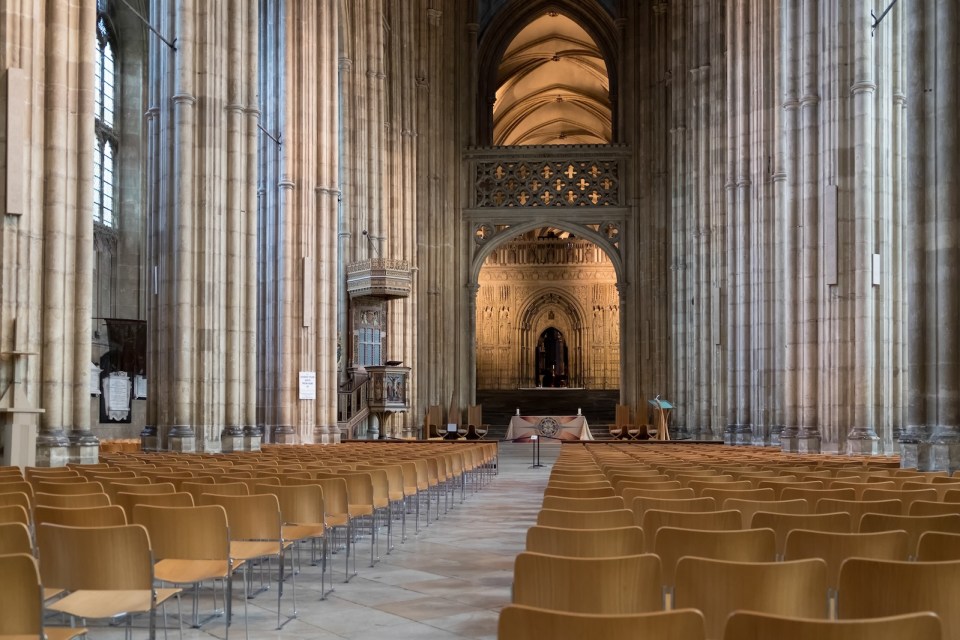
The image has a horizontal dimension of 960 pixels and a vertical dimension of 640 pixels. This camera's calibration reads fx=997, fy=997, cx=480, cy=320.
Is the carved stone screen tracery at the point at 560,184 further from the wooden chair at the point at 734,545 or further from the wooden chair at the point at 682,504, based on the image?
the wooden chair at the point at 734,545

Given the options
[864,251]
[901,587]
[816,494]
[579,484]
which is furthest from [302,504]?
[864,251]

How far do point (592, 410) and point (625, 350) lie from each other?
5187mm

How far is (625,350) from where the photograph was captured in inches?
1635

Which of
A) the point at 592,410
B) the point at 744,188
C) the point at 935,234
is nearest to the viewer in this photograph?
the point at 935,234

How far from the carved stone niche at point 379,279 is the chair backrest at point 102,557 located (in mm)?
25897

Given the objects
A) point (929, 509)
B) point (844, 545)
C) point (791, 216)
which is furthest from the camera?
point (791, 216)

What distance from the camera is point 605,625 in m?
2.69

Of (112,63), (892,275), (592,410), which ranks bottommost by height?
(592,410)

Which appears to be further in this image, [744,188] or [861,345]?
[744,188]

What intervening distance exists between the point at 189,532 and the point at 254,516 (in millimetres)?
737

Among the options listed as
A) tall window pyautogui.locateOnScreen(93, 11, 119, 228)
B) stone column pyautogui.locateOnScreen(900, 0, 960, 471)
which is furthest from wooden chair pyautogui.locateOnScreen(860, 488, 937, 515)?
tall window pyautogui.locateOnScreen(93, 11, 119, 228)

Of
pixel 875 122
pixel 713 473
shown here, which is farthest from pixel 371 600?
pixel 875 122

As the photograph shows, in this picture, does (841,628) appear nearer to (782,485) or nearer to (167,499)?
(167,499)

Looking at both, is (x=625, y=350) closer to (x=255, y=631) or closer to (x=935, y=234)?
(x=935, y=234)
